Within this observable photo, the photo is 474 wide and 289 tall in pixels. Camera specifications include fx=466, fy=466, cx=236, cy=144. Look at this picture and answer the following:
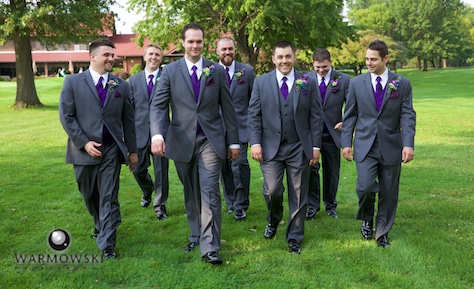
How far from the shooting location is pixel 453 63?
10869cm

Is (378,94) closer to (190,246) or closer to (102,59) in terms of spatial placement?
(190,246)

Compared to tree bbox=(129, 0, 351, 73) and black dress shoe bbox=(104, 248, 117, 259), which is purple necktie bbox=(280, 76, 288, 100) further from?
tree bbox=(129, 0, 351, 73)

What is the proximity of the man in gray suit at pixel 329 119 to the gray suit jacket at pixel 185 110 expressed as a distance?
197cm

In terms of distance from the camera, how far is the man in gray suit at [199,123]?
16.6ft

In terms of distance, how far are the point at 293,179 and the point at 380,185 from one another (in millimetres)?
1046

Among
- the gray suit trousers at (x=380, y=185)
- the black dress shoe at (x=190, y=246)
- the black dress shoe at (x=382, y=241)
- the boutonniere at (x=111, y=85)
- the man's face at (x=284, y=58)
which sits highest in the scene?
the man's face at (x=284, y=58)

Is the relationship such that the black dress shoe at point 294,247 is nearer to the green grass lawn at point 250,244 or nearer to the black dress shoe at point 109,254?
the green grass lawn at point 250,244

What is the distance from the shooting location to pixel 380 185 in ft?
18.3

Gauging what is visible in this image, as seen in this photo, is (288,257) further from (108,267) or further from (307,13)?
(307,13)

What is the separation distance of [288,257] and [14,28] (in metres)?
21.8

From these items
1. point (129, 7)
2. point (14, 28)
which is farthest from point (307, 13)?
point (14, 28)

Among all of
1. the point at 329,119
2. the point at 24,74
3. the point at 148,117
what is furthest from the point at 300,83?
the point at 24,74

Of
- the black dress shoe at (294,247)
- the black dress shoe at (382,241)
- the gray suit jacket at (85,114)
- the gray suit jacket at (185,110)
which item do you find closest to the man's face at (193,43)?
the gray suit jacket at (185,110)

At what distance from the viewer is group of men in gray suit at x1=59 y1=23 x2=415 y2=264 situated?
509 centimetres
